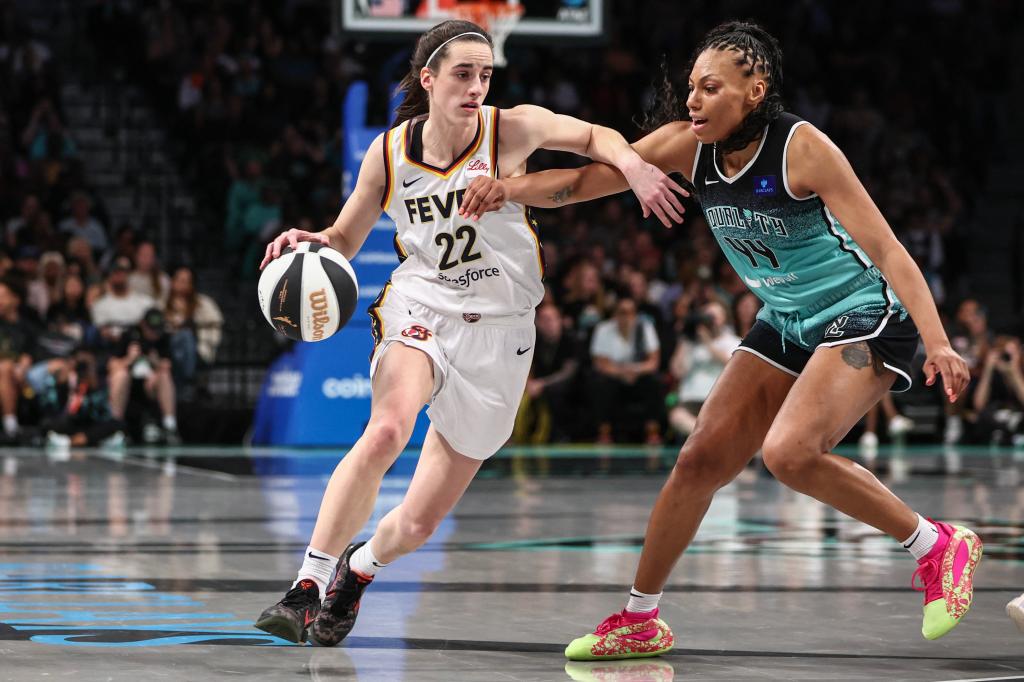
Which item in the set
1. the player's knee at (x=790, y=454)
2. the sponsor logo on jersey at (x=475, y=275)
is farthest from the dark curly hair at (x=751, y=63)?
the player's knee at (x=790, y=454)

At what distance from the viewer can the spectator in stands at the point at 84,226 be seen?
1752 cm

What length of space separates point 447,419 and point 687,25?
1785 cm

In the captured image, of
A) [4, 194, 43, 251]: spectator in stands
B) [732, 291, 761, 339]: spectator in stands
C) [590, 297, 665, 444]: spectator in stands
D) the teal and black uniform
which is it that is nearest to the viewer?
the teal and black uniform

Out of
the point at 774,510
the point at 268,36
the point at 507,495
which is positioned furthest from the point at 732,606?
the point at 268,36

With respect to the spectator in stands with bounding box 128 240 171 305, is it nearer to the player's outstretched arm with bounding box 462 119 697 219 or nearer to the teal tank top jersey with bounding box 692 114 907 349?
the player's outstretched arm with bounding box 462 119 697 219

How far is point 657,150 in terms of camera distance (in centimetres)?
539

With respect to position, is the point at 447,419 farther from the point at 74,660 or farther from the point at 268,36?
the point at 268,36

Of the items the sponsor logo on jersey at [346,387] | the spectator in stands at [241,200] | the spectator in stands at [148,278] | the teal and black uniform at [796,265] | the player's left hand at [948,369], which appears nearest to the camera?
the player's left hand at [948,369]

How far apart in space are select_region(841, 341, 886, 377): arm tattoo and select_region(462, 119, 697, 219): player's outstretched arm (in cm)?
72

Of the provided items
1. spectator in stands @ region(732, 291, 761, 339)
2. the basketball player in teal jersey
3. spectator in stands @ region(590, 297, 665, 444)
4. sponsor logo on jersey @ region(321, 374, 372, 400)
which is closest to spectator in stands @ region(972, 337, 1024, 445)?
spectator in stands @ region(732, 291, 761, 339)

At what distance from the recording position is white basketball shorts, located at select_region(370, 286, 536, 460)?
5398mm

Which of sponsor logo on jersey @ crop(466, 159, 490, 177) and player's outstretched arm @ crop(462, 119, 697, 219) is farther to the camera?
sponsor logo on jersey @ crop(466, 159, 490, 177)

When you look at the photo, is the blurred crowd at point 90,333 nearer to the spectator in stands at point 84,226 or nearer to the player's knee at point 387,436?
the spectator in stands at point 84,226

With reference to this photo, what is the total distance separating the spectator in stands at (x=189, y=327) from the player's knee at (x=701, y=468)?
10.9 meters
